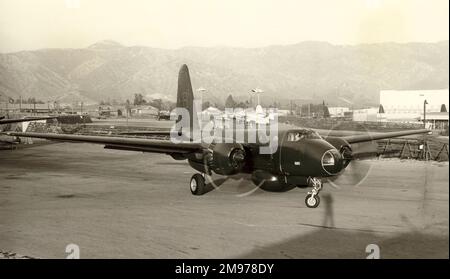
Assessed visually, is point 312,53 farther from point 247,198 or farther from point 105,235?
A: point 105,235

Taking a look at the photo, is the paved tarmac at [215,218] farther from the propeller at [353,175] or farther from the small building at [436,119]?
the small building at [436,119]

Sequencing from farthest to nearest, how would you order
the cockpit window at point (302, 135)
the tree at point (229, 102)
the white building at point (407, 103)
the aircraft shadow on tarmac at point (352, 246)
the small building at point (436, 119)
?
Answer: 1. the small building at point (436, 119)
2. the white building at point (407, 103)
3. the tree at point (229, 102)
4. the cockpit window at point (302, 135)
5. the aircraft shadow on tarmac at point (352, 246)

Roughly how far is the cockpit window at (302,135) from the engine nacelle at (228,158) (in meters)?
1.91

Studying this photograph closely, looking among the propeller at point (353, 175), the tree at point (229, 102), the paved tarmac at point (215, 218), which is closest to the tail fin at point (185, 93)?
the tree at point (229, 102)

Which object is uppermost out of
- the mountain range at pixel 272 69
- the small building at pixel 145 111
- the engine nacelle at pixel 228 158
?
the mountain range at pixel 272 69

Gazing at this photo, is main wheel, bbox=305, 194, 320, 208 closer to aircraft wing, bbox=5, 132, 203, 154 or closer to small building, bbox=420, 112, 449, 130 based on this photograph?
aircraft wing, bbox=5, 132, 203, 154

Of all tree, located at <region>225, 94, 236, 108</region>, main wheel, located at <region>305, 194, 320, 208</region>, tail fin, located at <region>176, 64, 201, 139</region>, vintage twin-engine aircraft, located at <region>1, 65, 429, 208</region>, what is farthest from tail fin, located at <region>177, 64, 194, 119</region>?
main wheel, located at <region>305, 194, 320, 208</region>

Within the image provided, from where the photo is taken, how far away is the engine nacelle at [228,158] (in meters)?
15.1

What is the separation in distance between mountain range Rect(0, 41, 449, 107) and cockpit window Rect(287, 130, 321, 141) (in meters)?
2.85

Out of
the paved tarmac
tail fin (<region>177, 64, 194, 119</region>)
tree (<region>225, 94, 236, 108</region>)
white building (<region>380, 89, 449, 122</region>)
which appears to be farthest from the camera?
white building (<region>380, 89, 449, 122</region>)

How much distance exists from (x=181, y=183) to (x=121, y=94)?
2761 cm

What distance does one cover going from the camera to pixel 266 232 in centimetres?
1138

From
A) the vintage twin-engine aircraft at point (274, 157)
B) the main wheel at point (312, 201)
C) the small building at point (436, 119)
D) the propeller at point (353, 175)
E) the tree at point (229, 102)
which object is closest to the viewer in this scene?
the vintage twin-engine aircraft at point (274, 157)

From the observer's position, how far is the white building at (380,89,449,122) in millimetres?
27064
